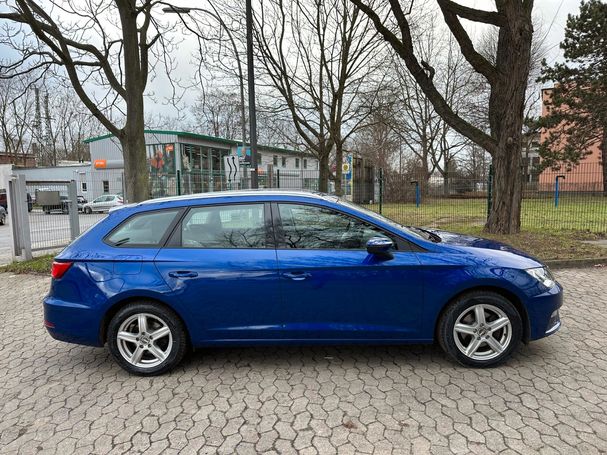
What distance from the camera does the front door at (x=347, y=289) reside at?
3279 millimetres

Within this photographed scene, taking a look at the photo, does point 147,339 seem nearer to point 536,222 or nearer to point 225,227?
point 225,227

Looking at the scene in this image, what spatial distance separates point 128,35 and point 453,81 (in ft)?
97.6

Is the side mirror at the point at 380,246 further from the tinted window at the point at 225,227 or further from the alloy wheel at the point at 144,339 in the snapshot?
the alloy wheel at the point at 144,339

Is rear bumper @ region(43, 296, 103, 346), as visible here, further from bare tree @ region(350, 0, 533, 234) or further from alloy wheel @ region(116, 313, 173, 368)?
bare tree @ region(350, 0, 533, 234)

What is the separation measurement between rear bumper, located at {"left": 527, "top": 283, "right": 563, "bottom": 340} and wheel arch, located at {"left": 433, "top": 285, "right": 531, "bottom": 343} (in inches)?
1.2

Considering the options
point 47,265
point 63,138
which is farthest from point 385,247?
point 63,138

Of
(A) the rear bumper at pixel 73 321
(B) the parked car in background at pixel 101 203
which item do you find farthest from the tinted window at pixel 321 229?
(B) the parked car in background at pixel 101 203

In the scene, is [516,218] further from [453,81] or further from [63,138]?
[63,138]

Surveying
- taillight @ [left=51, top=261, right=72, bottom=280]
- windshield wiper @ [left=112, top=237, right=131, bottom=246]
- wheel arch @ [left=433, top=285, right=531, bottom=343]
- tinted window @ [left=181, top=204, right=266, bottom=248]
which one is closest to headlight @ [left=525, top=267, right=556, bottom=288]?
wheel arch @ [left=433, top=285, right=531, bottom=343]

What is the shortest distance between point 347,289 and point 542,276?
1.70m

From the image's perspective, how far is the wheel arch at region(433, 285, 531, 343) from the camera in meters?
3.33

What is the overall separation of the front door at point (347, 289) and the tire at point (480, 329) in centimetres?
29

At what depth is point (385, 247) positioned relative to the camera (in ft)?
10.6

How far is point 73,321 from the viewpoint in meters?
3.41
